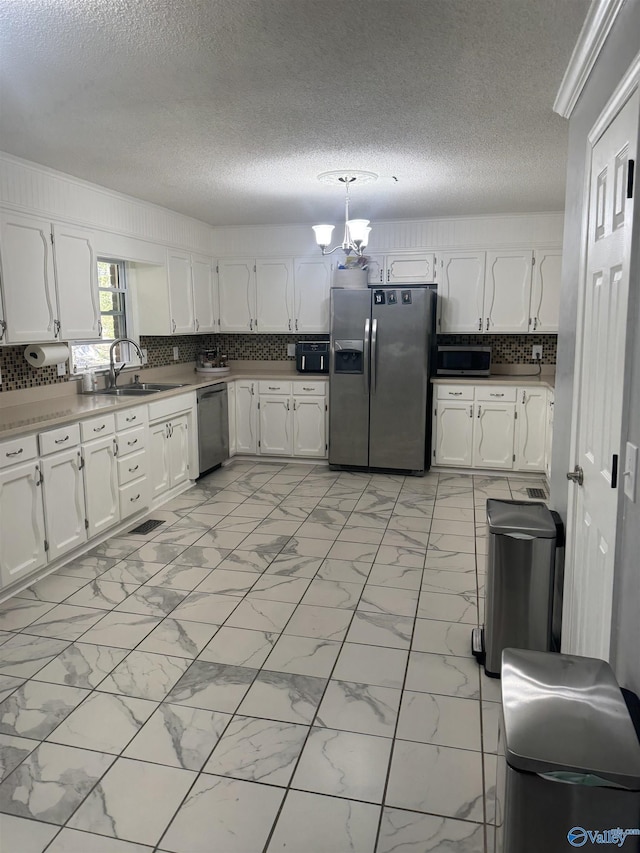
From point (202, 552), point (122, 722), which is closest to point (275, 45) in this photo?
point (122, 722)

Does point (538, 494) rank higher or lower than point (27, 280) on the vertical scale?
lower

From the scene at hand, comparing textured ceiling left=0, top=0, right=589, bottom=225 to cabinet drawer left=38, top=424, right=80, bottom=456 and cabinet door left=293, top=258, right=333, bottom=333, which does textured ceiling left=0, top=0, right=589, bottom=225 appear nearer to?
cabinet drawer left=38, top=424, right=80, bottom=456

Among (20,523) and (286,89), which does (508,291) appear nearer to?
(286,89)

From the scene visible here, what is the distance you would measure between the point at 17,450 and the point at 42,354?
3.27 ft

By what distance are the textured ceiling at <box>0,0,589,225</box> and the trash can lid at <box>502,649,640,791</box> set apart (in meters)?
1.96

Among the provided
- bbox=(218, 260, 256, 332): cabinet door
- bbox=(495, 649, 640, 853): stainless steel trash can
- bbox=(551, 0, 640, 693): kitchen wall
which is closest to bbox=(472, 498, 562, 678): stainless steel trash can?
bbox=(551, 0, 640, 693): kitchen wall

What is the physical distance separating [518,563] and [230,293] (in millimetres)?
4775

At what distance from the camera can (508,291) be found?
573 centimetres

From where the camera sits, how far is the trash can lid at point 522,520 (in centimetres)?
244

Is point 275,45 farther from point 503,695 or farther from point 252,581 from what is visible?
point 252,581

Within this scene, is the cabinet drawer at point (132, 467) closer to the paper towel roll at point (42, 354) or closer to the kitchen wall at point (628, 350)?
the paper towel roll at point (42, 354)

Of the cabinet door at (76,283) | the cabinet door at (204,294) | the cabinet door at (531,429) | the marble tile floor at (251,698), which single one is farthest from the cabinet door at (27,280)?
the cabinet door at (531,429)

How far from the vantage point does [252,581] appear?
3.46m

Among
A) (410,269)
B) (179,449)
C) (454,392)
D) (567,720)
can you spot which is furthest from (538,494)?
(567,720)
